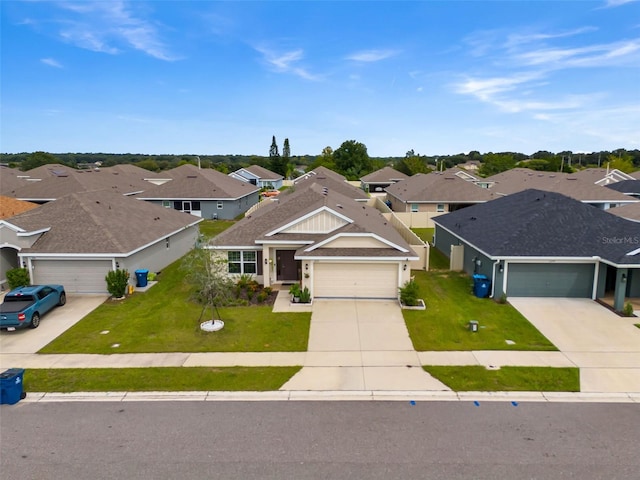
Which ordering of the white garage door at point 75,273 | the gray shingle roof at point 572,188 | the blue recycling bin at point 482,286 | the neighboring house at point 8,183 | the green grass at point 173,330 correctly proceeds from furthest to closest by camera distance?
1. the neighboring house at point 8,183
2. the gray shingle roof at point 572,188
3. the white garage door at point 75,273
4. the blue recycling bin at point 482,286
5. the green grass at point 173,330

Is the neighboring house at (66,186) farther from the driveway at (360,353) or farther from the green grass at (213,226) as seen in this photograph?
the driveway at (360,353)

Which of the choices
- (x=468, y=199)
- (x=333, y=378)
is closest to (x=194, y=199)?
(x=468, y=199)

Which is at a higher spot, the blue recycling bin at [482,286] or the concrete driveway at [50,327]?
the blue recycling bin at [482,286]

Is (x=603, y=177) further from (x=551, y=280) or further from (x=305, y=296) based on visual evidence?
(x=305, y=296)

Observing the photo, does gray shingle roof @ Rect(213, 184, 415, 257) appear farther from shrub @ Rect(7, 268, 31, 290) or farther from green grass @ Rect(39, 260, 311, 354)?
shrub @ Rect(7, 268, 31, 290)

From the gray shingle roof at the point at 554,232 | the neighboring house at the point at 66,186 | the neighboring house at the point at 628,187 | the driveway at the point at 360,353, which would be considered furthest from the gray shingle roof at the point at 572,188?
the neighboring house at the point at 66,186

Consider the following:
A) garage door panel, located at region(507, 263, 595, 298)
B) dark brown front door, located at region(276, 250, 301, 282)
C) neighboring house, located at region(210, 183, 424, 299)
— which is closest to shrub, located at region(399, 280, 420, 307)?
neighboring house, located at region(210, 183, 424, 299)

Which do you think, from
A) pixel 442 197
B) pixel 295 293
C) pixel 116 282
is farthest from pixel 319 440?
pixel 442 197
